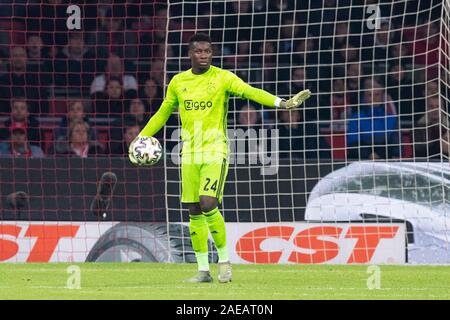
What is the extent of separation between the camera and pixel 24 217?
17578mm

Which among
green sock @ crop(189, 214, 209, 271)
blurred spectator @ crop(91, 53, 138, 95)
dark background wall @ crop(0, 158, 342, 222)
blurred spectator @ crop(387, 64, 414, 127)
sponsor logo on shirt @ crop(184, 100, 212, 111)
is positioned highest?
blurred spectator @ crop(91, 53, 138, 95)

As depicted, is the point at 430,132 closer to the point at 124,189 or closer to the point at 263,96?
the point at 124,189

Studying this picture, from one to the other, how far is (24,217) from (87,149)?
2.32 m

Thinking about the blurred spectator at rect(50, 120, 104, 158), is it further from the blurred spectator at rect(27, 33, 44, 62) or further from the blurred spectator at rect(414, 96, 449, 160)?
the blurred spectator at rect(414, 96, 449, 160)

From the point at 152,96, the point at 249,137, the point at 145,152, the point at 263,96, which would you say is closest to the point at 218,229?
the point at 145,152

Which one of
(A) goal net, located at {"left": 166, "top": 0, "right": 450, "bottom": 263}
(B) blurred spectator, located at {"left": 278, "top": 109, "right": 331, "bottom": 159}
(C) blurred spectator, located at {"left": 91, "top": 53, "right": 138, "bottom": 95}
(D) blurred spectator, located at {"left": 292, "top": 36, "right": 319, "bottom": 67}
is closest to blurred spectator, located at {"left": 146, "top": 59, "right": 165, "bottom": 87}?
(A) goal net, located at {"left": 166, "top": 0, "right": 450, "bottom": 263}

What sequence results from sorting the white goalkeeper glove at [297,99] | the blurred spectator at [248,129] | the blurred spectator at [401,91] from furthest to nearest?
the blurred spectator at [401,91] → the blurred spectator at [248,129] → the white goalkeeper glove at [297,99]

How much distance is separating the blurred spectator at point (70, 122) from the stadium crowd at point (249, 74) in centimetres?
2

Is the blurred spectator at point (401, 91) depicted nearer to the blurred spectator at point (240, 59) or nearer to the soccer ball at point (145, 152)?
the blurred spectator at point (240, 59)

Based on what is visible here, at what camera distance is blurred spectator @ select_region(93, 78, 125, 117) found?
20386mm

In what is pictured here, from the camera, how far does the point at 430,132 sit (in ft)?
60.8

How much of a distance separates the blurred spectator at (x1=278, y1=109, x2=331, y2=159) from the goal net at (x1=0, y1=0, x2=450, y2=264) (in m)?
0.02

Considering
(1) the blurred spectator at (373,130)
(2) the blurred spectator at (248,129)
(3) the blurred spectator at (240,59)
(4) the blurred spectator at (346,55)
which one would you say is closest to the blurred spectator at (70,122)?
(3) the blurred spectator at (240,59)

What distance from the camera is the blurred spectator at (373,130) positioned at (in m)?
18.3
